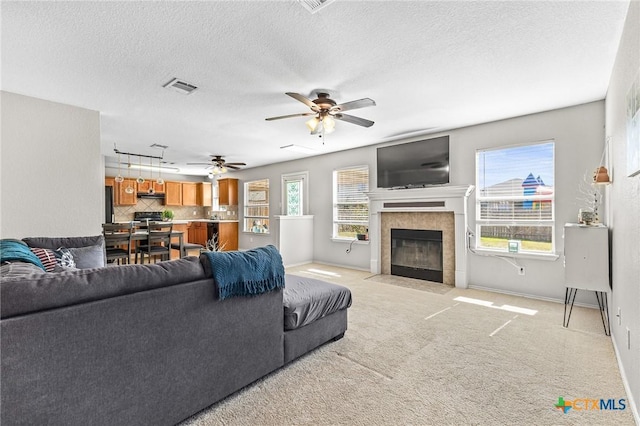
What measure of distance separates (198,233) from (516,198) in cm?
824

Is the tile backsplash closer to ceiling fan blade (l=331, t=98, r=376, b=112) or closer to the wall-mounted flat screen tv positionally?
the wall-mounted flat screen tv

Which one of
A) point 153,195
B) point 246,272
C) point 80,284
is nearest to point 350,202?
point 246,272

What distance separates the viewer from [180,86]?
10.3 ft

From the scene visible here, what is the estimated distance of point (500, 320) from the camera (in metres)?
3.29

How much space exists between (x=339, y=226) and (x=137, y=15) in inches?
205

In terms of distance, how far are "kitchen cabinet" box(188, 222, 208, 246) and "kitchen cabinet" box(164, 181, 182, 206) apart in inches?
36.1

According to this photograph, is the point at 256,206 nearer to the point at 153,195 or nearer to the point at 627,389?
the point at 153,195

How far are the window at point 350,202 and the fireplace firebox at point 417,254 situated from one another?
34.3 inches

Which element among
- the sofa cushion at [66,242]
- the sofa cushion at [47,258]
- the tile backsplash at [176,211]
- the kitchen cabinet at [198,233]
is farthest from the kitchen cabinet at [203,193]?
the sofa cushion at [47,258]

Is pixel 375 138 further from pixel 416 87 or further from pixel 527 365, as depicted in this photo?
pixel 527 365

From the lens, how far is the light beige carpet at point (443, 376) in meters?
1.76

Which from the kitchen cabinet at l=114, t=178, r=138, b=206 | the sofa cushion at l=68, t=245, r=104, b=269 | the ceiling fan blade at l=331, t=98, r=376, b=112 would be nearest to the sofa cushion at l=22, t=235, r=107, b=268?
the sofa cushion at l=68, t=245, r=104, b=269

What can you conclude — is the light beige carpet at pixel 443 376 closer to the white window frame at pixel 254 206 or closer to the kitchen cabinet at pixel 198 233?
the white window frame at pixel 254 206

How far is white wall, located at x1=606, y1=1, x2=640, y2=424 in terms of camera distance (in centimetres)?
177
